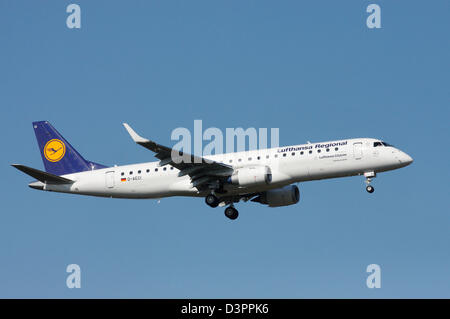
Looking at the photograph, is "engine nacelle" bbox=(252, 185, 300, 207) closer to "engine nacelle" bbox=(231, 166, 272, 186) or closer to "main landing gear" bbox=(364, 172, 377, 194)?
"engine nacelle" bbox=(231, 166, 272, 186)

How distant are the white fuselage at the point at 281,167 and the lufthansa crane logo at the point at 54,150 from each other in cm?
451

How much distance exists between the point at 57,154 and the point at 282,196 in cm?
1667

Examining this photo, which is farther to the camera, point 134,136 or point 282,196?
point 282,196

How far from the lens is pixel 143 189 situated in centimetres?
5181

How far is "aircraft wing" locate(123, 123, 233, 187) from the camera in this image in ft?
149

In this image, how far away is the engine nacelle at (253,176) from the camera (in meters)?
48.0

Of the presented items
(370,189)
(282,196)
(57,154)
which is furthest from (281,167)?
(57,154)

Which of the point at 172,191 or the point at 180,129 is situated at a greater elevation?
the point at 180,129

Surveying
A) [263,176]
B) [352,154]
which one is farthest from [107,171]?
[352,154]

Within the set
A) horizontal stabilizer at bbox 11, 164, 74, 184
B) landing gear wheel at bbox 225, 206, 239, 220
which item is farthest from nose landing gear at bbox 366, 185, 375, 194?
horizontal stabilizer at bbox 11, 164, 74, 184

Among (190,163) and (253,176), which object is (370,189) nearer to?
(253,176)

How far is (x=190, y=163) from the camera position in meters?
48.7

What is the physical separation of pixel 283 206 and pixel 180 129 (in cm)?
995

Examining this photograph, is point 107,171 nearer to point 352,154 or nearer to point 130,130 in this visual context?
point 130,130
